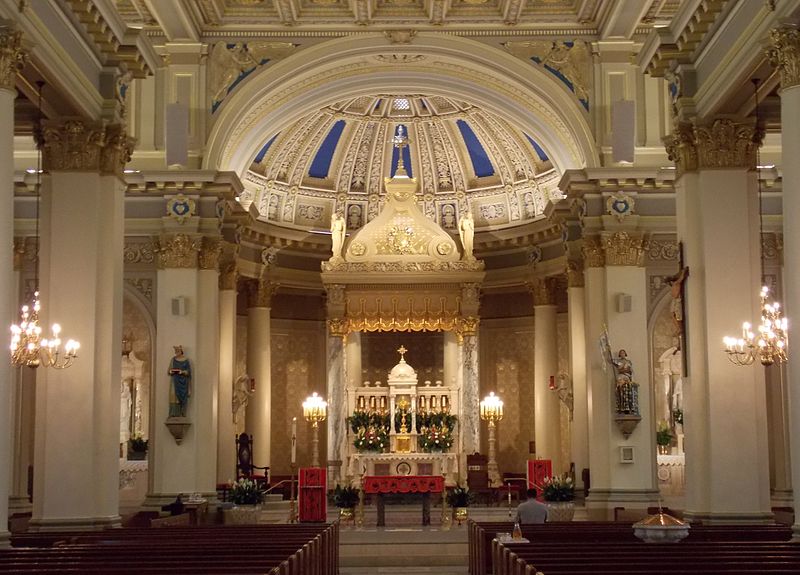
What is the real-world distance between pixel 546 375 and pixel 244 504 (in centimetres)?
836

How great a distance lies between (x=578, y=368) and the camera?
2386cm

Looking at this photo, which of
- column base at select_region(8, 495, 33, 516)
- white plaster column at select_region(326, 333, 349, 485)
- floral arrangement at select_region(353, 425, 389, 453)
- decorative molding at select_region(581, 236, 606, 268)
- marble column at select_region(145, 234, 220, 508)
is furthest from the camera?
white plaster column at select_region(326, 333, 349, 485)

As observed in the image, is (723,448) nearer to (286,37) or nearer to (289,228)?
(286,37)

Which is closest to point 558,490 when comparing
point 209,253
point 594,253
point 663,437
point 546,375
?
point 663,437

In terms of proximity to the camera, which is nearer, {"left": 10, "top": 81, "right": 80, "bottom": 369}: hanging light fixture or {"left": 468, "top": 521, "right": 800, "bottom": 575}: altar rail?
{"left": 468, "top": 521, "right": 800, "bottom": 575}: altar rail

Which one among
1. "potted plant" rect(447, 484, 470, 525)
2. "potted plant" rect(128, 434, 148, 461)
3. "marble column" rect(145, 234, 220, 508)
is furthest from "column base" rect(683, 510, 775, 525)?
"potted plant" rect(128, 434, 148, 461)

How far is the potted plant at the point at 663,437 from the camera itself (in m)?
23.7

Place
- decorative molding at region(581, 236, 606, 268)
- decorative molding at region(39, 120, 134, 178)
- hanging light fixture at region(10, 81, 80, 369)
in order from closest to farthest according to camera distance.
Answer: hanging light fixture at region(10, 81, 80, 369)
decorative molding at region(39, 120, 134, 178)
decorative molding at region(581, 236, 606, 268)

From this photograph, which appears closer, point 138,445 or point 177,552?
point 177,552

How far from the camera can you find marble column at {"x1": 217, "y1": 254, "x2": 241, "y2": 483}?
24.0m

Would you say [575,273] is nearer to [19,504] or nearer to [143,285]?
[143,285]

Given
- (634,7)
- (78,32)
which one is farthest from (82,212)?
(634,7)

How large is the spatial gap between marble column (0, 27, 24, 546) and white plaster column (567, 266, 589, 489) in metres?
13.7

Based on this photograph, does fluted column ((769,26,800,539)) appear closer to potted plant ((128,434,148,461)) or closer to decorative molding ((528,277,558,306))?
potted plant ((128,434,148,461))
